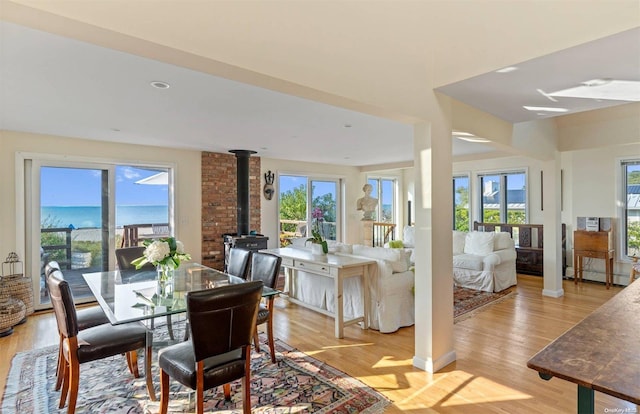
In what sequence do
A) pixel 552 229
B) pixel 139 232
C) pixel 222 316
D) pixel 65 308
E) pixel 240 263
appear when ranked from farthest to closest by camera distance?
1. pixel 139 232
2. pixel 552 229
3. pixel 240 263
4. pixel 65 308
5. pixel 222 316

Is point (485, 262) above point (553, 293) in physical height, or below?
above

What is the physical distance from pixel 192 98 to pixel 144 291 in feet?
5.80

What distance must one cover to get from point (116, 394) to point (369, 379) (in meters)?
1.95

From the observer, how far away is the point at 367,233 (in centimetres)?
889

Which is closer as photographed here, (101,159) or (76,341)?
(76,341)

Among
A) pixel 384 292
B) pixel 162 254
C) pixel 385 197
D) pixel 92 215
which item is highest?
pixel 385 197

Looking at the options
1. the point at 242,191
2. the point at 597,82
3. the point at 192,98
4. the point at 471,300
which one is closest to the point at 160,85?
the point at 192,98

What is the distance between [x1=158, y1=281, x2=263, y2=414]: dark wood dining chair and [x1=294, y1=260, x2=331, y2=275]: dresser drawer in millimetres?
1702

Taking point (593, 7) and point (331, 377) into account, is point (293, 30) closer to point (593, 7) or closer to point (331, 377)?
point (593, 7)

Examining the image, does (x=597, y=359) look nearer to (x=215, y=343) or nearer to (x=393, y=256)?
(x=215, y=343)

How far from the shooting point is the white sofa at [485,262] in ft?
17.8

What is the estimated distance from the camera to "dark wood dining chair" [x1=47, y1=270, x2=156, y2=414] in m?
2.17

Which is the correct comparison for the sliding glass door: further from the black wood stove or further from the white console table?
the white console table

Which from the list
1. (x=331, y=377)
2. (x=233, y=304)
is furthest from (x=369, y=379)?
(x=233, y=304)
